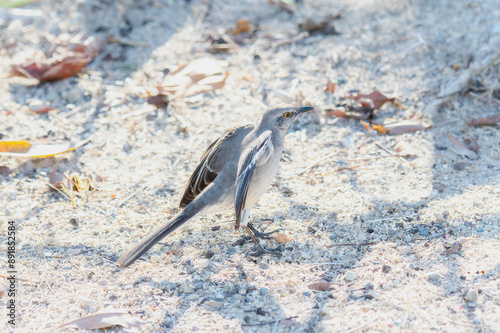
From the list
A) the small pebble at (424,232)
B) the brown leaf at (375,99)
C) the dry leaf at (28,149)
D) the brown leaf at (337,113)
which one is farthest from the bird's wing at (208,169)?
the brown leaf at (375,99)

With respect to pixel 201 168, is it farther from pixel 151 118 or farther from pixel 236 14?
pixel 236 14

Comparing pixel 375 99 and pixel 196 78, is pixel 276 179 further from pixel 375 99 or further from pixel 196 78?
pixel 196 78

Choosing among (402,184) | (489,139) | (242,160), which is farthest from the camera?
(489,139)

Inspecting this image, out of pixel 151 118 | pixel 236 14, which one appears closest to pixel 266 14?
pixel 236 14

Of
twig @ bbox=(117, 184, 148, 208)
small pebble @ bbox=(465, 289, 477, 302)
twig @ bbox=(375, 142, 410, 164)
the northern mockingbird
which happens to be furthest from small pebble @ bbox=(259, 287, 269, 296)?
twig @ bbox=(375, 142, 410, 164)

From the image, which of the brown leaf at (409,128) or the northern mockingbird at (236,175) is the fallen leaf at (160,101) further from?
the brown leaf at (409,128)

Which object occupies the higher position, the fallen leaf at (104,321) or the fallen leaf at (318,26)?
the fallen leaf at (318,26)

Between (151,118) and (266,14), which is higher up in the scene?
(266,14)
